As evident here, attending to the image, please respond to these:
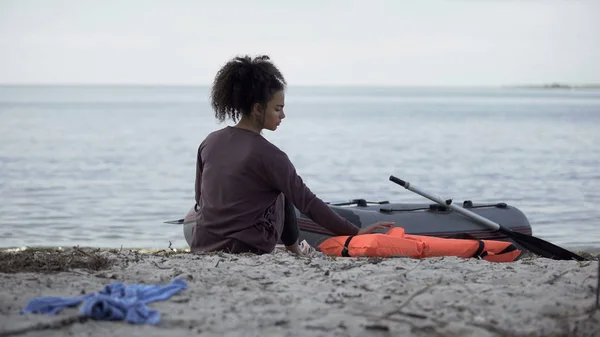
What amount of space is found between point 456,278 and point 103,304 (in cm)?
169

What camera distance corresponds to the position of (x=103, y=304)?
3363mm

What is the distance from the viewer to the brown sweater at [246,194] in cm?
488

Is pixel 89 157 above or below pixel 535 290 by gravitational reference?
below

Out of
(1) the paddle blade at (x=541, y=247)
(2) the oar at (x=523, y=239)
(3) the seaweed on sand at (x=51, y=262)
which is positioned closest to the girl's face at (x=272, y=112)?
(3) the seaweed on sand at (x=51, y=262)

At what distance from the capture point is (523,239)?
6.28 meters

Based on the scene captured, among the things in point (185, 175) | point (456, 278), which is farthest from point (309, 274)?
point (185, 175)

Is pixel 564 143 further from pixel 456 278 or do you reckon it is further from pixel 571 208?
pixel 456 278

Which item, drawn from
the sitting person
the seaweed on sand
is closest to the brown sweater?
the sitting person

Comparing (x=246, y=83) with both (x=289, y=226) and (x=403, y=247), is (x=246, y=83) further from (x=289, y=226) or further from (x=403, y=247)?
(x=403, y=247)

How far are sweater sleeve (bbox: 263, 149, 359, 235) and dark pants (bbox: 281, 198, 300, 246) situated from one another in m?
0.23

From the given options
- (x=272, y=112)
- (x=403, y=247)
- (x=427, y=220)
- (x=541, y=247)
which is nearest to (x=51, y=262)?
(x=272, y=112)

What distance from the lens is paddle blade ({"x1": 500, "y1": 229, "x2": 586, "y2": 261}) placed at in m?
5.96

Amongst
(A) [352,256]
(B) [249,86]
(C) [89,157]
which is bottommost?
(C) [89,157]

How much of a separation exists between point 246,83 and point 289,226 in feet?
2.99
